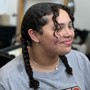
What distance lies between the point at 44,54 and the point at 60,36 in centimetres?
13

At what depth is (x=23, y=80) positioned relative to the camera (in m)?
1.20

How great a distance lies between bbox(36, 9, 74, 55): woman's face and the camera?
1.16 meters

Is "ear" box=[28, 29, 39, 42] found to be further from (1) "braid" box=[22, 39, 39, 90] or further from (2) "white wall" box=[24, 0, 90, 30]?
(2) "white wall" box=[24, 0, 90, 30]

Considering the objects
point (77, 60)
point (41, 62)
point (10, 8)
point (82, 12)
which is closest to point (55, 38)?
point (41, 62)

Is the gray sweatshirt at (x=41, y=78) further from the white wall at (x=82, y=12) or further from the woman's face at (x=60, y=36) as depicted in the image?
the white wall at (x=82, y=12)

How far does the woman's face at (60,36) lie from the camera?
1.16 metres

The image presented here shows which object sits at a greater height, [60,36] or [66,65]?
[60,36]

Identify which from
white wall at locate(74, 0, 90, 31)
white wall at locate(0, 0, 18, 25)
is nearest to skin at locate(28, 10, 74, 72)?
white wall at locate(74, 0, 90, 31)

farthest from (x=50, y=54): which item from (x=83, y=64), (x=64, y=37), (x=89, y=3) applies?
(x=89, y=3)

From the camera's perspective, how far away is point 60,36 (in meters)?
1.17

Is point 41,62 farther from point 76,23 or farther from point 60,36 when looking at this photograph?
point 76,23

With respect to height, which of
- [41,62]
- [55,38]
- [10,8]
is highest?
[55,38]

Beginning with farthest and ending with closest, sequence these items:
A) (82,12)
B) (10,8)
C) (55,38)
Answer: (10,8) < (82,12) < (55,38)

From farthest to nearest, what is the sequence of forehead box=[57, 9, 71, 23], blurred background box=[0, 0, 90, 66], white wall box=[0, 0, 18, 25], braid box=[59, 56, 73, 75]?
white wall box=[0, 0, 18, 25]
blurred background box=[0, 0, 90, 66]
braid box=[59, 56, 73, 75]
forehead box=[57, 9, 71, 23]
